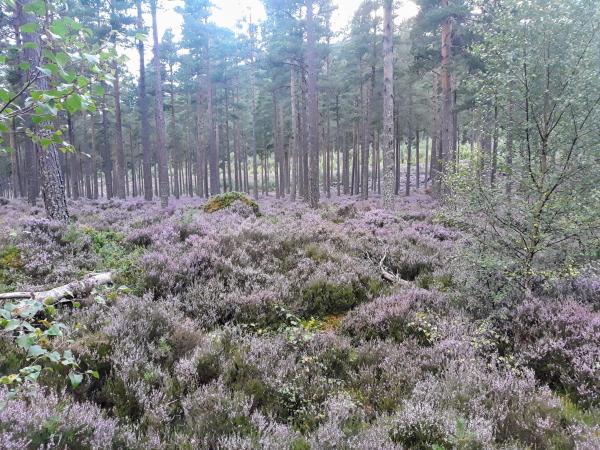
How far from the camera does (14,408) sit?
8.64ft

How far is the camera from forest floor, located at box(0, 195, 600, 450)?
9.63 feet

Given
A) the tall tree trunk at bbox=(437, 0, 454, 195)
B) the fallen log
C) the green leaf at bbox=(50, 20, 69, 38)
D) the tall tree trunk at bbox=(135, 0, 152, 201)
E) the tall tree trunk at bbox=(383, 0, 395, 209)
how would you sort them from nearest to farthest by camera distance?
the green leaf at bbox=(50, 20, 69, 38), the fallen log, the tall tree trunk at bbox=(383, 0, 395, 209), the tall tree trunk at bbox=(437, 0, 454, 195), the tall tree trunk at bbox=(135, 0, 152, 201)

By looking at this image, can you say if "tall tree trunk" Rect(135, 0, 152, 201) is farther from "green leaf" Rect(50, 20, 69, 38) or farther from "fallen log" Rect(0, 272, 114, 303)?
"green leaf" Rect(50, 20, 69, 38)

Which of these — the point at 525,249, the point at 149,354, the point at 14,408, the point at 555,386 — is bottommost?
the point at 555,386

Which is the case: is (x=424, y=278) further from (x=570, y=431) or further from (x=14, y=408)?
(x=14, y=408)

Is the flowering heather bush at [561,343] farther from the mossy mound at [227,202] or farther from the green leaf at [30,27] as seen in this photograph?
the mossy mound at [227,202]

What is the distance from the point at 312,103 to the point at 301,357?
50.6 ft

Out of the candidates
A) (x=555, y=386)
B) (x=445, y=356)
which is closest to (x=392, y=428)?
(x=445, y=356)

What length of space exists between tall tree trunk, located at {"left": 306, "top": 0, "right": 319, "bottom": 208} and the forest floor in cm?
1109

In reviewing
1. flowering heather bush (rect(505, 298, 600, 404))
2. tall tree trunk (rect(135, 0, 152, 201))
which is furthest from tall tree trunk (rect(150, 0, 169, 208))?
flowering heather bush (rect(505, 298, 600, 404))

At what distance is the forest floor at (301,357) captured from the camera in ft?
9.63

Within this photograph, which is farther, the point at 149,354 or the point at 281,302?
the point at 281,302

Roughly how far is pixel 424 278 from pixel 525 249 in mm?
1999

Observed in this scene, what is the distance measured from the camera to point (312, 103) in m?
17.7
